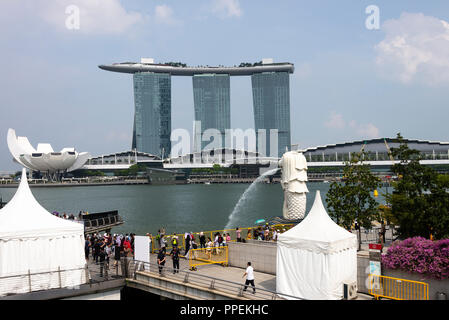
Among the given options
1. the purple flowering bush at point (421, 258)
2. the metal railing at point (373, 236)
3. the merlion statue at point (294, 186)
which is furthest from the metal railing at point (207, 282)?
Result: the merlion statue at point (294, 186)

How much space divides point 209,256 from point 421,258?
800 cm

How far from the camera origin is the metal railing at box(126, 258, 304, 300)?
11.5 m

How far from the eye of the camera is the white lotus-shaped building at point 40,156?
13700cm

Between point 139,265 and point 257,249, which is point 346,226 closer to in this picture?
point 257,249

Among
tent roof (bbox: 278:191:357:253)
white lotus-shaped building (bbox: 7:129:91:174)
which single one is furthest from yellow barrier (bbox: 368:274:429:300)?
white lotus-shaped building (bbox: 7:129:91:174)

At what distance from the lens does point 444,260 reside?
11.0 metres

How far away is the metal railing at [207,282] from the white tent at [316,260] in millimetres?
581

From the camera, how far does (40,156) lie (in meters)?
136

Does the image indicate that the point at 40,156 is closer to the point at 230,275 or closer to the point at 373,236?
the point at 373,236

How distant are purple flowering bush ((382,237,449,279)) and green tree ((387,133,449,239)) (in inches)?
145

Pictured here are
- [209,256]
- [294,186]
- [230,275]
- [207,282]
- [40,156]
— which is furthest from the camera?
[40,156]

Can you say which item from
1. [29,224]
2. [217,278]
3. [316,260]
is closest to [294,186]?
[217,278]

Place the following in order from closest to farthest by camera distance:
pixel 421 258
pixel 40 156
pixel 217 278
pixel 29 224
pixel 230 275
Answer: pixel 421 258, pixel 217 278, pixel 29 224, pixel 230 275, pixel 40 156
